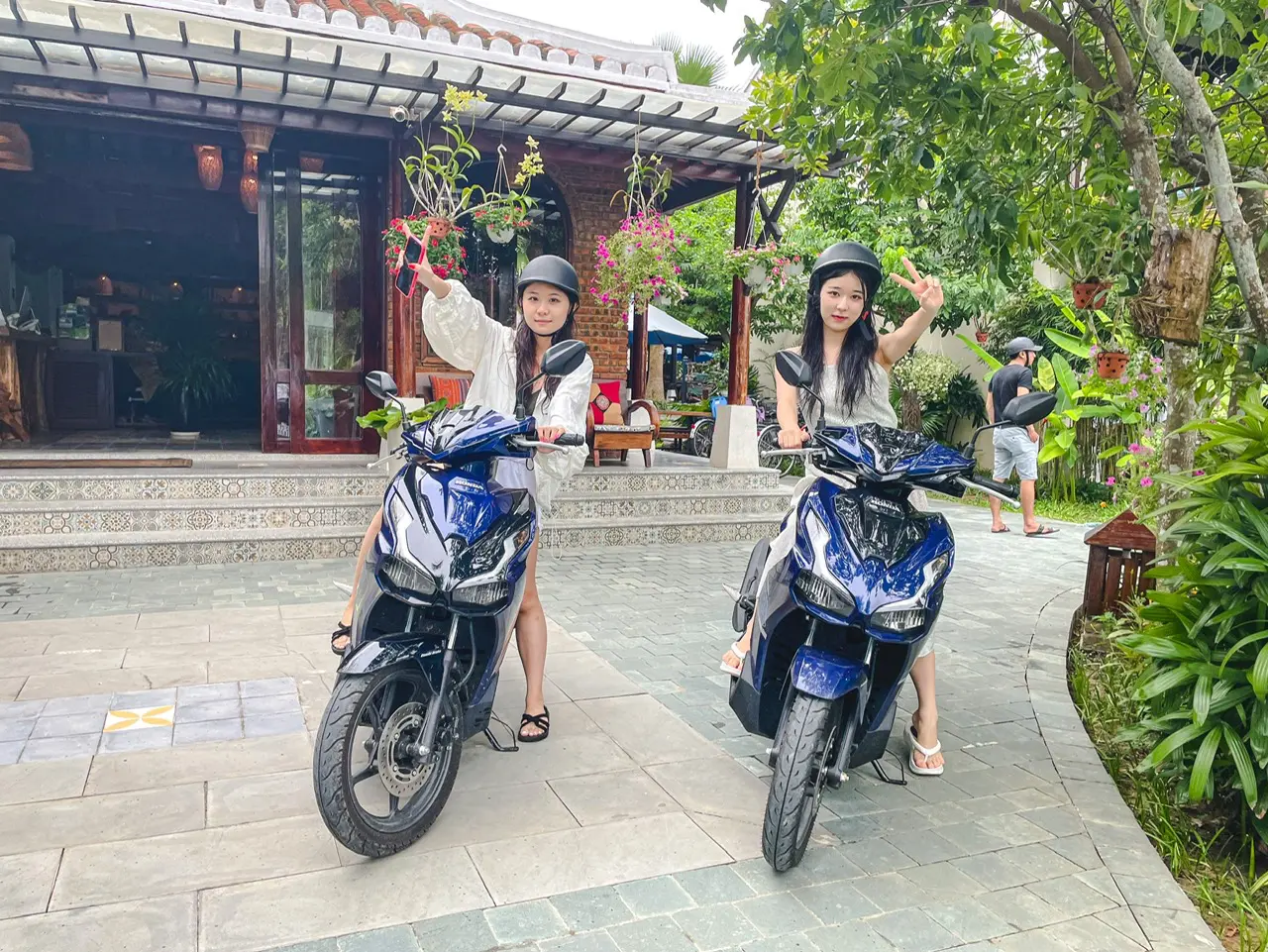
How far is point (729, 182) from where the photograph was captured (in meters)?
10.1

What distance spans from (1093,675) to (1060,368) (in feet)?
16.2

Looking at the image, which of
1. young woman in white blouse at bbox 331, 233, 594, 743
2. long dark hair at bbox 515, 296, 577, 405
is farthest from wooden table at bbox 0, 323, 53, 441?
long dark hair at bbox 515, 296, 577, 405

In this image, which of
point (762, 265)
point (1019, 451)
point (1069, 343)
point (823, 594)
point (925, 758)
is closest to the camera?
point (823, 594)

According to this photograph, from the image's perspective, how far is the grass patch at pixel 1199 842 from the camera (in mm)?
2535

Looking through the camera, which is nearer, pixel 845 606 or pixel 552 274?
pixel 845 606

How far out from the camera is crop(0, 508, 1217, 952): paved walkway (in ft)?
7.58

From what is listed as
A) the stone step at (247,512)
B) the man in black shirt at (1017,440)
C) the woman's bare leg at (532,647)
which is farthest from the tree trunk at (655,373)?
the woman's bare leg at (532,647)

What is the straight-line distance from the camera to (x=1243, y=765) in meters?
2.64

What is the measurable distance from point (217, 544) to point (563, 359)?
4.74 metres

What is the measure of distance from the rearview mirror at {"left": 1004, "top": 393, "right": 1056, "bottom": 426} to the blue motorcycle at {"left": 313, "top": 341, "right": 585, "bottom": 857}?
1.26 m

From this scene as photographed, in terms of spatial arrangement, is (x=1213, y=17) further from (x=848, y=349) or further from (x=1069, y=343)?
(x=1069, y=343)

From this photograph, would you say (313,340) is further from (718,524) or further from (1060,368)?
(1060,368)

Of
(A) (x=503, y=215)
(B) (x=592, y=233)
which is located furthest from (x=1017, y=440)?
(A) (x=503, y=215)

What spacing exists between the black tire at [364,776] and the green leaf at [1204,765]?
2149mm
